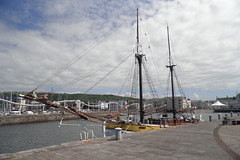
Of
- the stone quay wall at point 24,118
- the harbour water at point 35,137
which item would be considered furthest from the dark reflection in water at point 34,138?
the stone quay wall at point 24,118

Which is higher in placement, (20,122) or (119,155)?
(119,155)

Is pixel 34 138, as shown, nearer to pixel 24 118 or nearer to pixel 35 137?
pixel 35 137

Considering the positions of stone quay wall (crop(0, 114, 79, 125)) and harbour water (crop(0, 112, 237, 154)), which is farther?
stone quay wall (crop(0, 114, 79, 125))

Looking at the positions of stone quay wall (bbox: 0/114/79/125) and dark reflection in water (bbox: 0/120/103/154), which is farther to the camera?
stone quay wall (bbox: 0/114/79/125)

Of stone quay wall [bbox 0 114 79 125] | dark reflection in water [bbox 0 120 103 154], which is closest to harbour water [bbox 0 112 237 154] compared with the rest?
dark reflection in water [bbox 0 120 103 154]

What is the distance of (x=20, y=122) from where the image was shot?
170 ft

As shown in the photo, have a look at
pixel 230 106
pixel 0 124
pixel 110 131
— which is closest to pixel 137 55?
pixel 110 131

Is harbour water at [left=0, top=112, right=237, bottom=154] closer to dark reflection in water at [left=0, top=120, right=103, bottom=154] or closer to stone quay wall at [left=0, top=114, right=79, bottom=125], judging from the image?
dark reflection in water at [left=0, top=120, right=103, bottom=154]

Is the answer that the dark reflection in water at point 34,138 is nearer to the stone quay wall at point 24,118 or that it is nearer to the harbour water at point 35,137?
the harbour water at point 35,137

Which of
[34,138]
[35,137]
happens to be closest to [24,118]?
[35,137]

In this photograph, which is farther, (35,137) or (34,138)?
(35,137)

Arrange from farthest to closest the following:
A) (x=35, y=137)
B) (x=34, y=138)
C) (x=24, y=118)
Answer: (x=24, y=118)
(x=35, y=137)
(x=34, y=138)

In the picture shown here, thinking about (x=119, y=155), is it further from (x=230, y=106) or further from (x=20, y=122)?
(x=230, y=106)

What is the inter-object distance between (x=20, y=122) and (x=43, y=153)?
52842mm
